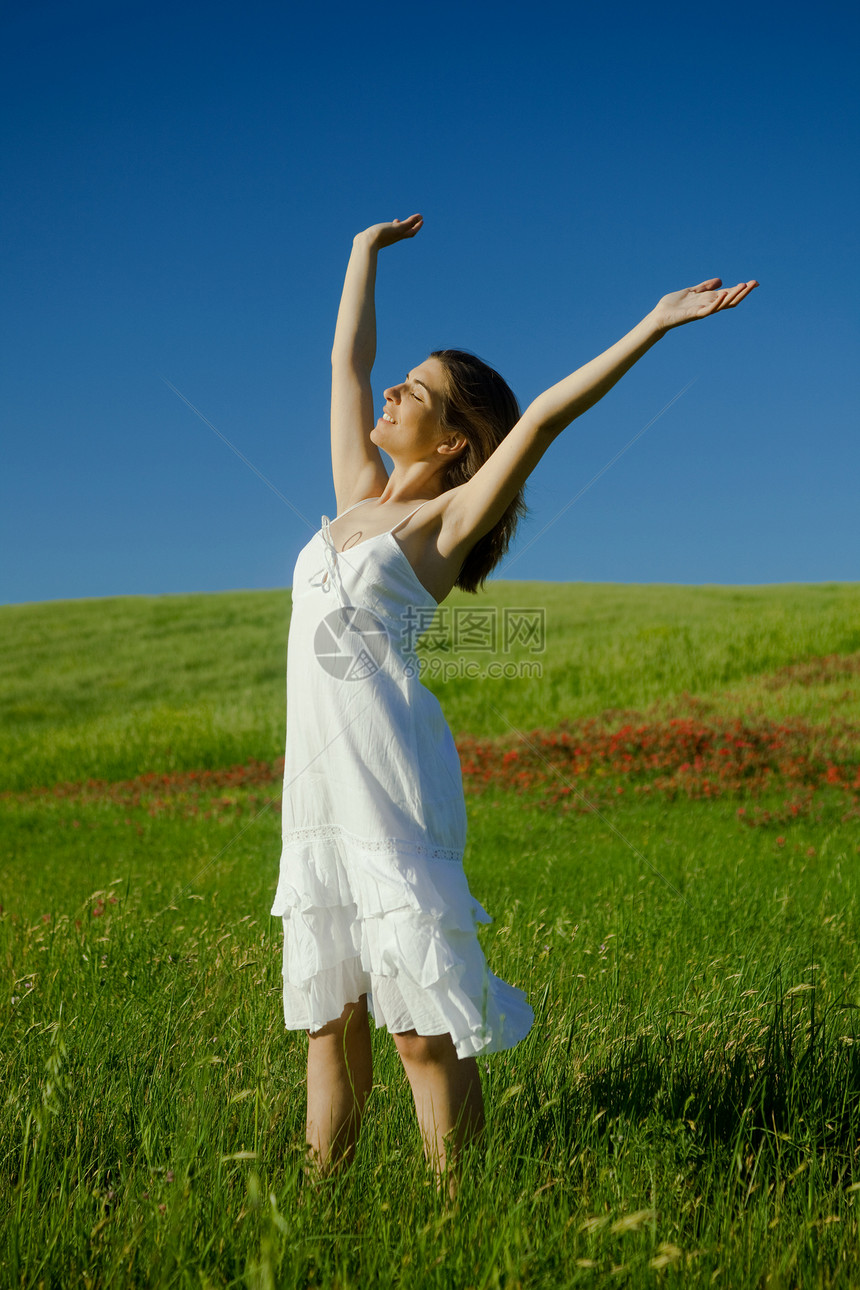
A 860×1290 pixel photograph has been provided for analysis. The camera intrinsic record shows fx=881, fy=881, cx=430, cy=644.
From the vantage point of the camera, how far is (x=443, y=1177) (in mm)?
1990

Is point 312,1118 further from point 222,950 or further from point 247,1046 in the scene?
point 222,950

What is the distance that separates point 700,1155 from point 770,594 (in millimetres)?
32630

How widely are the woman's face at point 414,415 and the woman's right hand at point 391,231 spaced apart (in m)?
0.79

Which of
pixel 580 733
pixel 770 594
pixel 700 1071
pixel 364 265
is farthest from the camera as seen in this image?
pixel 770 594

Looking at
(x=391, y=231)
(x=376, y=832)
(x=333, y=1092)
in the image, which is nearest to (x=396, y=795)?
(x=376, y=832)

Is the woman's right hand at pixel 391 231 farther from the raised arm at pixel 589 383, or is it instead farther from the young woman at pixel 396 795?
the raised arm at pixel 589 383

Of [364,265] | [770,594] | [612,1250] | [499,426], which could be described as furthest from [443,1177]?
[770,594]

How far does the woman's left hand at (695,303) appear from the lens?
6.91 ft

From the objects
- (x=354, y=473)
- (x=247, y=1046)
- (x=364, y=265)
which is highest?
(x=364, y=265)

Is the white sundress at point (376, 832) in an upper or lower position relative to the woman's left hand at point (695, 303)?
lower

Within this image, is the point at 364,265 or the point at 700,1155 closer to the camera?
the point at 700,1155

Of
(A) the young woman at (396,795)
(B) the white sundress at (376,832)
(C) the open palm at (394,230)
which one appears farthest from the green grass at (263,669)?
(B) the white sundress at (376,832)

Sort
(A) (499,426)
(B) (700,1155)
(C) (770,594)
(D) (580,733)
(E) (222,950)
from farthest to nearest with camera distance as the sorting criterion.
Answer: (C) (770,594) < (D) (580,733) < (E) (222,950) < (A) (499,426) < (B) (700,1155)

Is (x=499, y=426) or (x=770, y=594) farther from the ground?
(x=770, y=594)
